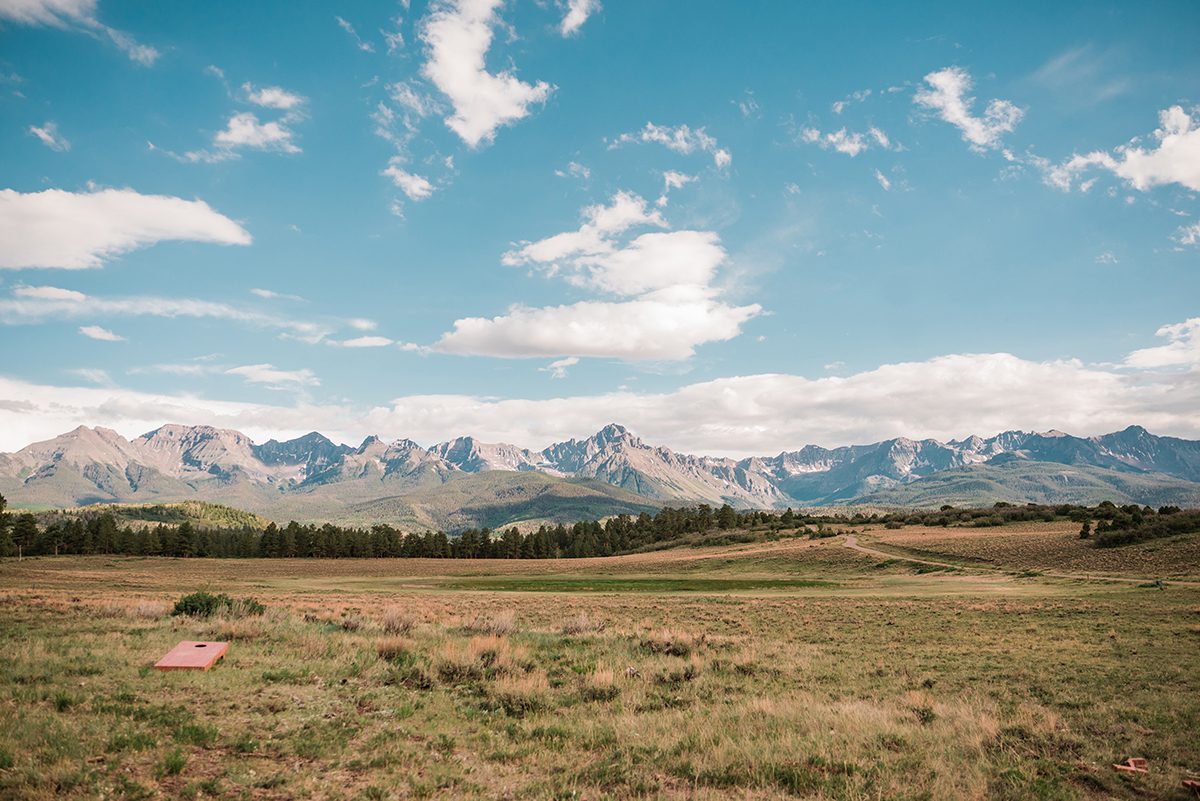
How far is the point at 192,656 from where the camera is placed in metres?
13.1

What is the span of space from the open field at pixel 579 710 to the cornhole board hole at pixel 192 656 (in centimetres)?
43

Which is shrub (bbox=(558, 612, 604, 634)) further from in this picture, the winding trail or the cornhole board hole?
the winding trail

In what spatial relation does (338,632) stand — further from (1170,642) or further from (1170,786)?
(1170,642)

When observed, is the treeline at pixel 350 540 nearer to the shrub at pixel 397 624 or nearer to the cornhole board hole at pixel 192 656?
the shrub at pixel 397 624

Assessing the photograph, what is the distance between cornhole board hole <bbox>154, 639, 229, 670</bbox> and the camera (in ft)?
41.3

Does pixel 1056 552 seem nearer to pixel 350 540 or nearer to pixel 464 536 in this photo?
pixel 464 536

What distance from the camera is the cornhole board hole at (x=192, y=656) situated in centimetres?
1259

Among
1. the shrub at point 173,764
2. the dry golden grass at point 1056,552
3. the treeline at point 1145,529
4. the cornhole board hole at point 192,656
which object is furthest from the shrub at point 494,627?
the treeline at point 1145,529

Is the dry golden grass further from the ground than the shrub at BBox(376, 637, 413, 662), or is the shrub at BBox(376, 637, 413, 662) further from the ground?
the shrub at BBox(376, 637, 413, 662)

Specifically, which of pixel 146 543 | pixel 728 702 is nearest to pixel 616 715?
pixel 728 702

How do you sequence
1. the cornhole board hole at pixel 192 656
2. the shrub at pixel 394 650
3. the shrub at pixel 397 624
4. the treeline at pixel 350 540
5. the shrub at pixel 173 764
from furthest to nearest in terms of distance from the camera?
the treeline at pixel 350 540 < the shrub at pixel 397 624 < the shrub at pixel 394 650 < the cornhole board hole at pixel 192 656 < the shrub at pixel 173 764

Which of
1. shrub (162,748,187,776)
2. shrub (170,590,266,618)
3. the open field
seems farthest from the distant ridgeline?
shrub (162,748,187,776)

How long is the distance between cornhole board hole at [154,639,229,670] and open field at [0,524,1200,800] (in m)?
0.43

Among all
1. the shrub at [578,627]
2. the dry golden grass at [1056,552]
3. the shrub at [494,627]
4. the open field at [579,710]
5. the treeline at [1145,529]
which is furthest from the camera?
the treeline at [1145,529]
